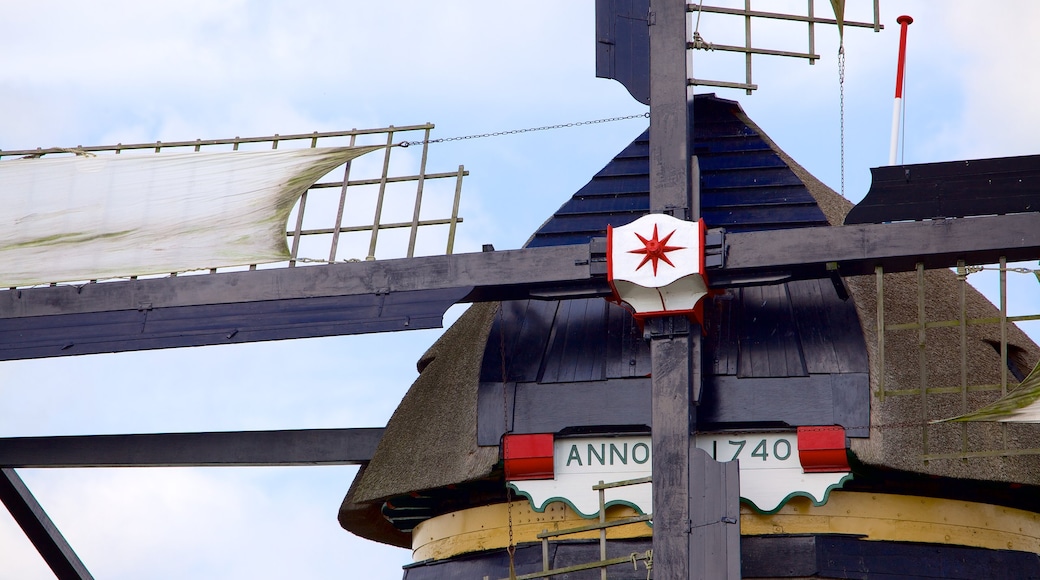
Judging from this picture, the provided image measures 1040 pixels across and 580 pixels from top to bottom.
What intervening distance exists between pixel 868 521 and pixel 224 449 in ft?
20.8

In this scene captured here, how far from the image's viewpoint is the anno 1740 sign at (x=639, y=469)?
13.7 meters

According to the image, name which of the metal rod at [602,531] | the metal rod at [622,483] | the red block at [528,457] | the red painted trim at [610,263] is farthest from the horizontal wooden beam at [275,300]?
the metal rod at [602,531]

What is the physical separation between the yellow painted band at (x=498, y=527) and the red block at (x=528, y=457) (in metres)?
0.33


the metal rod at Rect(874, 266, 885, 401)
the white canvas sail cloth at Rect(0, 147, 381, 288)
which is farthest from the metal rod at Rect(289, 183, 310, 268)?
the metal rod at Rect(874, 266, 885, 401)

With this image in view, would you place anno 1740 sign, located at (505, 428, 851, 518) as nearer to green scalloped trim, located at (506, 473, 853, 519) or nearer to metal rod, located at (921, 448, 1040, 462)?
green scalloped trim, located at (506, 473, 853, 519)

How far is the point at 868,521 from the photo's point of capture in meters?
13.8

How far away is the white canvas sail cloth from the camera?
15.8 m

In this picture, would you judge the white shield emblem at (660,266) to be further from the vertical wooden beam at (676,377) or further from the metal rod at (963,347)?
the metal rod at (963,347)

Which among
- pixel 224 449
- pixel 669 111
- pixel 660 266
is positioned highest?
pixel 669 111

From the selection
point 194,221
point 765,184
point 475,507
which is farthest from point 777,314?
point 194,221

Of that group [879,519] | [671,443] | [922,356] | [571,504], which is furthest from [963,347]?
[571,504]

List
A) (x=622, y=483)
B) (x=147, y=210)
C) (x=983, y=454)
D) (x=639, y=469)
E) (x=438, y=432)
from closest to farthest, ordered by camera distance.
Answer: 1. (x=983, y=454)
2. (x=622, y=483)
3. (x=639, y=469)
4. (x=438, y=432)
5. (x=147, y=210)

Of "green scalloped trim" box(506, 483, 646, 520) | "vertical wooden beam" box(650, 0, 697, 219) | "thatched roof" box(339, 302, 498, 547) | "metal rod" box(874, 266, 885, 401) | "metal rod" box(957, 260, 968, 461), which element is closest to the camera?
"metal rod" box(957, 260, 968, 461)

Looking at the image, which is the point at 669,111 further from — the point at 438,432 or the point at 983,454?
the point at 983,454
